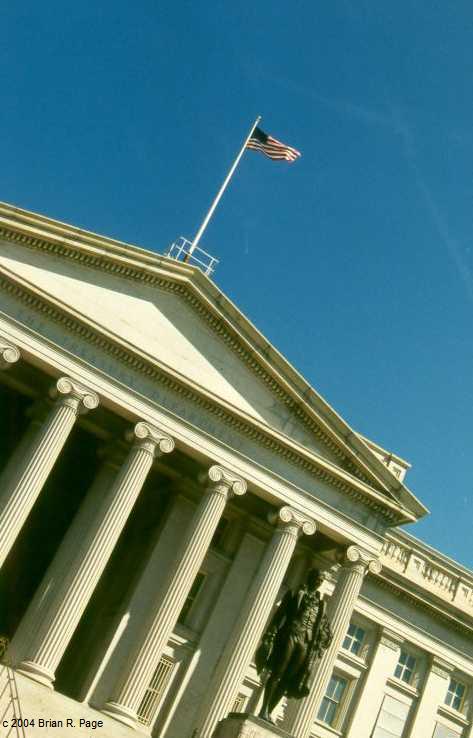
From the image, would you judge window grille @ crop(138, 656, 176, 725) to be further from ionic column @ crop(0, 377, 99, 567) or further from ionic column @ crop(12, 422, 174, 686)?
ionic column @ crop(0, 377, 99, 567)

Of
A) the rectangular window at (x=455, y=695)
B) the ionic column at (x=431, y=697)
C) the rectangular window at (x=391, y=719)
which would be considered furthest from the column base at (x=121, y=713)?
the rectangular window at (x=455, y=695)

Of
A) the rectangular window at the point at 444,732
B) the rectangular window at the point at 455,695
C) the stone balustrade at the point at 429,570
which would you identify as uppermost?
the stone balustrade at the point at 429,570

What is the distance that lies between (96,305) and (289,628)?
14.1 m

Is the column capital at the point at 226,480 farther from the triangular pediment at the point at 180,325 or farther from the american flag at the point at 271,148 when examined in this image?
the american flag at the point at 271,148

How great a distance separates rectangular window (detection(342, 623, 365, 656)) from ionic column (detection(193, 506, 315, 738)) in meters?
8.10

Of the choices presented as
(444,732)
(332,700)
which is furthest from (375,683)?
(444,732)

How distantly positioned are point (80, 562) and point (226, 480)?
565 centimetres

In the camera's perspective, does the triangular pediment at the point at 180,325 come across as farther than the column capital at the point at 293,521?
No

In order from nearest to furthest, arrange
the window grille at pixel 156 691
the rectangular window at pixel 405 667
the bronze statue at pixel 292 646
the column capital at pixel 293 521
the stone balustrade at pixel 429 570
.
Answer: the bronze statue at pixel 292 646
the column capital at pixel 293 521
the window grille at pixel 156 691
the rectangular window at pixel 405 667
the stone balustrade at pixel 429 570

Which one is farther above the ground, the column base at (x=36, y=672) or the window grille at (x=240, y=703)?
the window grille at (x=240, y=703)

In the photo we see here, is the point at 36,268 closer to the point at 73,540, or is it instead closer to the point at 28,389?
the point at 28,389

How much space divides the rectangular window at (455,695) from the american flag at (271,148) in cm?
2297

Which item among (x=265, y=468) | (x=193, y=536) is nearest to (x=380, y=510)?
(x=265, y=468)

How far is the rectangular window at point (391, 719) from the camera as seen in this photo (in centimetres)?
3547
